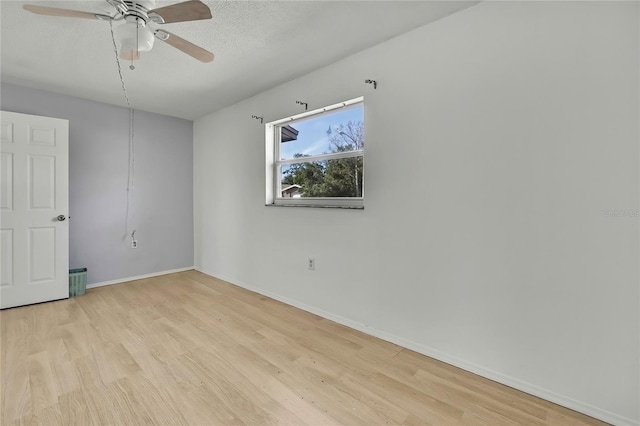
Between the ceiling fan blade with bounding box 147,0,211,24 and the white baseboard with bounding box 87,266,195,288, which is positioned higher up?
the ceiling fan blade with bounding box 147,0,211,24

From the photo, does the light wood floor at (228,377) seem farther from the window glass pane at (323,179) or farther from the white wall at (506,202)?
the window glass pane at (323,179)

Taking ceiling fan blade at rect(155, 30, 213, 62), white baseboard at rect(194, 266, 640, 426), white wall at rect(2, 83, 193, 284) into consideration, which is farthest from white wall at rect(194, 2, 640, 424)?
white wall at rect(2, 83, 193, 284)

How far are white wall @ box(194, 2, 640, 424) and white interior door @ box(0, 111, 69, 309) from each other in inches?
120

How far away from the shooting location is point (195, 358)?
2.07 metres

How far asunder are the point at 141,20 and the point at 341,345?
8.24 ft

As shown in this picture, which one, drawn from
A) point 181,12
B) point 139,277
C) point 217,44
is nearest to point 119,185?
point 139,277

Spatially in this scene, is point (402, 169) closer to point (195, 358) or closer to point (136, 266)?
point (195, 358)

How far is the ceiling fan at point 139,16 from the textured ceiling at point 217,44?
286mm

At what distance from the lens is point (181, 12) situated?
1526mm

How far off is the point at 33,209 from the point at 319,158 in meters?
3.15

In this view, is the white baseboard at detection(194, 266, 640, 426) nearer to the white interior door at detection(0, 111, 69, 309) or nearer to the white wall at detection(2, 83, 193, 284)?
the white wall at detection(2, 83, 193, 284)

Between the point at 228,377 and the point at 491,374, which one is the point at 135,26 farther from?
the point at 491,374

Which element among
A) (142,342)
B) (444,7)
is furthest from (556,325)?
(142,342)

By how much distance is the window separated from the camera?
2695 mm
